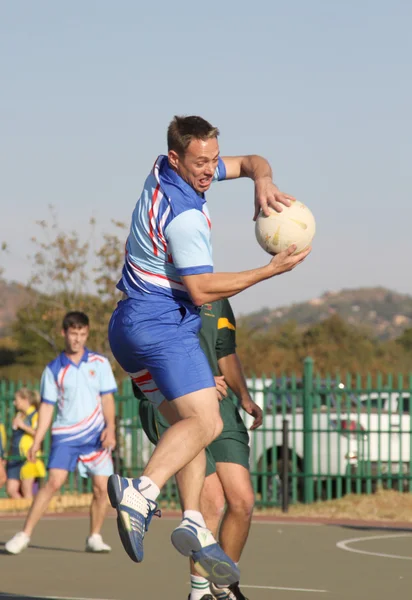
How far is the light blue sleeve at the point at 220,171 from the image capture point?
22.2 ft

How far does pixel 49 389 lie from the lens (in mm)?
11555

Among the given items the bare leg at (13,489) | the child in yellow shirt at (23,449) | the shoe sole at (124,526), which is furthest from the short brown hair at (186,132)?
the bare leg at (13,489)

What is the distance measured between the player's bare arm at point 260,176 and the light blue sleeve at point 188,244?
0.48 m

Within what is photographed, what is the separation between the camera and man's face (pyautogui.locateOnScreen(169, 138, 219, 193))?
6371 millimetres

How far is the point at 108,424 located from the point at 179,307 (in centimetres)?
515

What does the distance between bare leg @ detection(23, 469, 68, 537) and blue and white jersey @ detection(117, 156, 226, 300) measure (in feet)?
16.0

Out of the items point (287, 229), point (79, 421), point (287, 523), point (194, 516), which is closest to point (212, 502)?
point (194, 516)

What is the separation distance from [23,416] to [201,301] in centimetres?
1104

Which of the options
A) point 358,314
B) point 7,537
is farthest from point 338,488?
point 358,314

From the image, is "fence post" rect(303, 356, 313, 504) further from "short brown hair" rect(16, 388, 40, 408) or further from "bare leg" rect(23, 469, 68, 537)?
"bare leg" rect(23, 469, 68, 537)

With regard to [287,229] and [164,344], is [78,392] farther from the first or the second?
[287,229]

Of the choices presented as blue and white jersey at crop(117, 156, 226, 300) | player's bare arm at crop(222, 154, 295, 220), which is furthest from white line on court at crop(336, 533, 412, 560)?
blue and white jersey at crop(117, 156, 226, 300)

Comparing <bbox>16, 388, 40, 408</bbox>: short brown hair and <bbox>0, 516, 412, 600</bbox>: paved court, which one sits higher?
<bbox>16, 388, 40, 408</bbox>: short brown hair

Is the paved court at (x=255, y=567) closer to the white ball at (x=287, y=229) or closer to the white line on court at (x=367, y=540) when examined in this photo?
the white line on court at (x=367, y=540)
